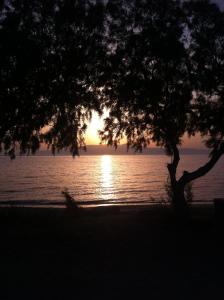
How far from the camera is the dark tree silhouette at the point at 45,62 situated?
15956 millimetres

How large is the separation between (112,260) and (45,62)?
26.7 ft

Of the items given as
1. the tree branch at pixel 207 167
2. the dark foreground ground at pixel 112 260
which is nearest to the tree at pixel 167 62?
the tree branch at pixel 207 167

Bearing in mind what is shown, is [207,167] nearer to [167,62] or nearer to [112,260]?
[167,62]

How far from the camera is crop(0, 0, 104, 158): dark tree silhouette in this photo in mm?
15956

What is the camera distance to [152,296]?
8648 mm

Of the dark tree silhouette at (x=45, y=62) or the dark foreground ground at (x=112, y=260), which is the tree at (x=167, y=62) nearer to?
the dark tree silhouette at (x=45, y=62)

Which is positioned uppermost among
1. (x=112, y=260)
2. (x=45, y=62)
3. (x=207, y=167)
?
(x=45, y=62)

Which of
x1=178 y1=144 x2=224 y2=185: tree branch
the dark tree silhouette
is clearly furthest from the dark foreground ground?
the dark tree silhouette

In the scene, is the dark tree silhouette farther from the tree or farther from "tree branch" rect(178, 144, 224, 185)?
"tree branch" rect(178, 144, 224, 185)

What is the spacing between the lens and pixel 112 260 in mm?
11906

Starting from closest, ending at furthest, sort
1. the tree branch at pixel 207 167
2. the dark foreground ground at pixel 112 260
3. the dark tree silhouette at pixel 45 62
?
the dark foreground ground at pixel 112 260 < the dark tree silhouette at pixel 45 62 < the tree branch at pixel 207 167

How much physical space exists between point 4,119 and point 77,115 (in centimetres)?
317

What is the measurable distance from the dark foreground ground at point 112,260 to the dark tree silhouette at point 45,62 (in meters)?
4.41

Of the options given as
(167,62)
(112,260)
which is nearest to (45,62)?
(167,62)
